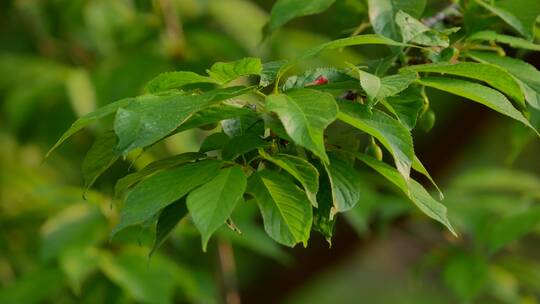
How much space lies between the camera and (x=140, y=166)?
1798mm

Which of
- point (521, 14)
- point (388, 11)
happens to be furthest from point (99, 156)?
point (521, 14)

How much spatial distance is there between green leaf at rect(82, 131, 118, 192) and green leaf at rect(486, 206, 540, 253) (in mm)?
785

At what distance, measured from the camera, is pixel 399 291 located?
4.69 m

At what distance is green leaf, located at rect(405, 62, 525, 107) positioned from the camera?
0.86 meters

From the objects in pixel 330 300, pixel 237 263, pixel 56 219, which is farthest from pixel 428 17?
pixel 330 300

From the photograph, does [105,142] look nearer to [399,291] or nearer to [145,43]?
[145,43]

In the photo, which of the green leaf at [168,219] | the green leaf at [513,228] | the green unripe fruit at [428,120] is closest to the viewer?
the green leaf at [168,219]

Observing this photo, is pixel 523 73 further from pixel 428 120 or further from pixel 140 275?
pixel 140 275

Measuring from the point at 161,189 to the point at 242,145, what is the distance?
3.3 inches

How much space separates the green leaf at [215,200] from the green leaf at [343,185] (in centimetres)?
8

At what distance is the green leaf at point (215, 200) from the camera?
29.2 inches

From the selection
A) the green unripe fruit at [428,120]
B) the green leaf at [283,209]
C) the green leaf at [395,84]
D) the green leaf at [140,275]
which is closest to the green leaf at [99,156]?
the green leaf at [283,209]

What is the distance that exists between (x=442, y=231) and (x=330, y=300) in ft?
8.36

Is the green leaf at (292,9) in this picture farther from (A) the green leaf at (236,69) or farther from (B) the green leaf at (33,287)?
(B) the green leaf at (33,287)
